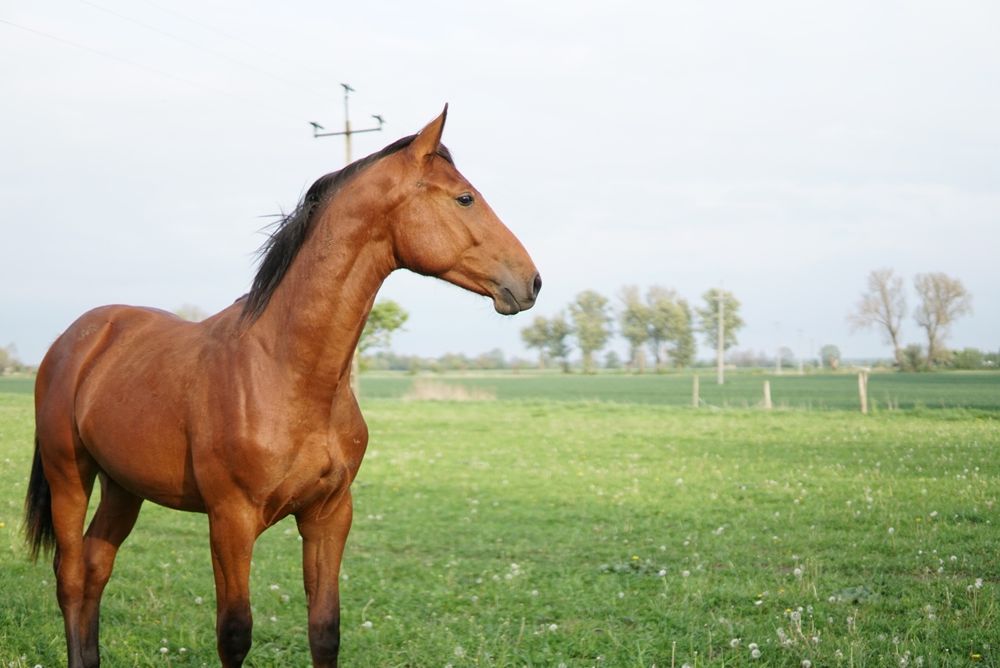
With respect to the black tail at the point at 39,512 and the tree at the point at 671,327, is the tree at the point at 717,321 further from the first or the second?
the black tail at the point at 39,512

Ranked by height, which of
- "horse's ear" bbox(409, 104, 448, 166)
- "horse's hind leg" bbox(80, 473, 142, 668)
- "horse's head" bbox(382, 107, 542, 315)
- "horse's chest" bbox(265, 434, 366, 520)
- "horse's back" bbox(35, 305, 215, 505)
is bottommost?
"horse's hind leg" bbox(80, 473, 142, 668)

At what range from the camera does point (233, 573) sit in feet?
12.0

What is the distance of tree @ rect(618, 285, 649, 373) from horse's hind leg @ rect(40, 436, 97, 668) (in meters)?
80.9

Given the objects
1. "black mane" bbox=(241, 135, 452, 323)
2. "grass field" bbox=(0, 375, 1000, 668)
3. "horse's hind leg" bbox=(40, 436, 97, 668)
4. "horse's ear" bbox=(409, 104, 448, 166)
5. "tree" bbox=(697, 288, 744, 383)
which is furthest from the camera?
"tree" bbox=(697, 288, 744, 383)

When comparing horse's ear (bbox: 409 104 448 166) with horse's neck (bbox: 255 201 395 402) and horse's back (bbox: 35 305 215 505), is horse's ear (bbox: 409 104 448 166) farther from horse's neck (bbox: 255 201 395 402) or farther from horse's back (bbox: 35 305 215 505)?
horse's back (bbox: 35 305 215 505)

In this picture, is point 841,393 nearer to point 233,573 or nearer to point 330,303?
point 330,303

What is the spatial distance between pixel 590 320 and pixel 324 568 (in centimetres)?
8011

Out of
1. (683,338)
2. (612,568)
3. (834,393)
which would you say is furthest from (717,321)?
(612,568)

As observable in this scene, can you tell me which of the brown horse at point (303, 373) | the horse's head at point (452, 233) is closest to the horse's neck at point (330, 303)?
the brown horse at point (303, 373)

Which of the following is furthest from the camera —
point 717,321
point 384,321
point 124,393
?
point 717,321

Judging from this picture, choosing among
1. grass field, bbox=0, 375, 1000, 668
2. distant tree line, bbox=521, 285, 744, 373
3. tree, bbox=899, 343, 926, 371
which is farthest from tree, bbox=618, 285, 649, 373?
grass field, bbox=0, 375, 1000, 668

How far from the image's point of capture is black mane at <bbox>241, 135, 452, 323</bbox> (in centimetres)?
379

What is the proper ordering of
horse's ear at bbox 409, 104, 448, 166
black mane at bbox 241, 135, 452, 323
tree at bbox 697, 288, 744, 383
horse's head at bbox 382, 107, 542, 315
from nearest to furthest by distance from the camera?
horse's head at bbox 382, 107, 542, 315 → horse's ear at bbox 409, 104, 448, 166 → black mane at bbox 241, 135, 452, 323 → tree at bbox 697, 288, 744, 383

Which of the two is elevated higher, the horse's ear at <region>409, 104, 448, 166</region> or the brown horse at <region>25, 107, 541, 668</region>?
the horse's ear at <region>409, 104, 448, 166</region>
